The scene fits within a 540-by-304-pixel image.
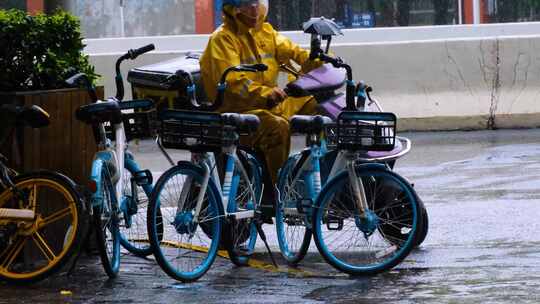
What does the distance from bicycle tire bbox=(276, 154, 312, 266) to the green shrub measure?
50.9 inches

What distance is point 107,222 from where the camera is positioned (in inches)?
273

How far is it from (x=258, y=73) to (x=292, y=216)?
36.1 inches

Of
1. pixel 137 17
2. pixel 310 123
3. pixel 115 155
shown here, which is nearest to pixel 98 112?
pixel 115 155

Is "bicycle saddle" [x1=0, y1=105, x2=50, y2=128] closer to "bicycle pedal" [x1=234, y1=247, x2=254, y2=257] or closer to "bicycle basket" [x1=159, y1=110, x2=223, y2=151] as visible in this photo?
"bicycle basket" [x1=159, y1=110, x2=223, y2=151]

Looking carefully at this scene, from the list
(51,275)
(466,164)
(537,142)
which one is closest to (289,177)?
(51,275)

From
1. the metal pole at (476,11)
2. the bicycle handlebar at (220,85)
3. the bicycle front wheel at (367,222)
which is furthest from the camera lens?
the metal pole at (476,11)

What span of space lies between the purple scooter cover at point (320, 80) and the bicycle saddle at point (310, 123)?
8.2 inches

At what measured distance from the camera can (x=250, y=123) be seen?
715 centimetres

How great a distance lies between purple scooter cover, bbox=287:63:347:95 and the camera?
749cm

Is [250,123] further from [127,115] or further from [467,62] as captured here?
[467,62]

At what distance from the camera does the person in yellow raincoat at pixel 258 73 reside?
24.7 feet

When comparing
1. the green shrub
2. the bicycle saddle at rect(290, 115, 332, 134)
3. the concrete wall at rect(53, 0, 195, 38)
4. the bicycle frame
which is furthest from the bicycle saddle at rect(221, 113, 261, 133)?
the concrete wall at rect(53, 0, 195, 38)

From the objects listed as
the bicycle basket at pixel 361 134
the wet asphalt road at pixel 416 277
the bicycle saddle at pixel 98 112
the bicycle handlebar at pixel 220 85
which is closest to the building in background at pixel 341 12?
the wet asphalt road at pixel 416 277

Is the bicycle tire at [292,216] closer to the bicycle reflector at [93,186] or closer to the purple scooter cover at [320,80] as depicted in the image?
the purple scooter cover at [320,80]
